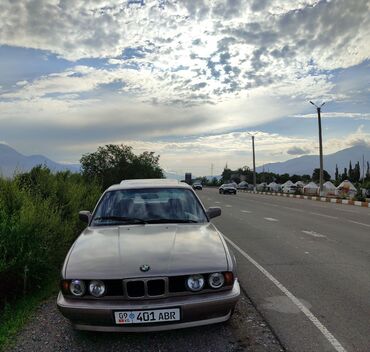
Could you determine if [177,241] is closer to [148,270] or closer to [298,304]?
[148,270]

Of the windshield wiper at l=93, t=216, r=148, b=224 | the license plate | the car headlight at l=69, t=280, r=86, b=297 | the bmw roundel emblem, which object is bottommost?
the license plate

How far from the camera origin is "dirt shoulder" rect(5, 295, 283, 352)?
417 cm

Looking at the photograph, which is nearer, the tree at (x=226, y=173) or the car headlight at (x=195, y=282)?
the car headlight at (x=195, y=282)

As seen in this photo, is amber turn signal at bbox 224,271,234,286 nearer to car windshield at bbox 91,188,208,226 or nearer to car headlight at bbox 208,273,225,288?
car headlight at bbox 208,273,225,288

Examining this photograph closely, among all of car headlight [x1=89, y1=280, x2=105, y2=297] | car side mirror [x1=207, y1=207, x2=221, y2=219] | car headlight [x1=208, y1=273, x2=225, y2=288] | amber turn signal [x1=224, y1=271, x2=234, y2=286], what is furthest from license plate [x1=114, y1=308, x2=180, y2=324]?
car side mirror [x1=207, y1=207, x2=221, y2=219]

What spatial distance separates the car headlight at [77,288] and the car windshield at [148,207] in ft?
4.79

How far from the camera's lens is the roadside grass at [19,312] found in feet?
14.7

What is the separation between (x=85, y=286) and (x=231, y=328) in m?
1.61

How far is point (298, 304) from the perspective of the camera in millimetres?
5512

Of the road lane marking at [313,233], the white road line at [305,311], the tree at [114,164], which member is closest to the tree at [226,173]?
the tree at [114,164]

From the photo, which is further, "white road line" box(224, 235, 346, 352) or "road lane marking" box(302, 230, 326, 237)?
"road lane marking" box(302, 230, 326, 237)

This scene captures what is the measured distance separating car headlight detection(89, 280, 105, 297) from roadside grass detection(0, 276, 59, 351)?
1.05 metres

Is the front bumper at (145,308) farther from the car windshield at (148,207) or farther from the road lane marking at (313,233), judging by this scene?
the road lane marking at (313,233)

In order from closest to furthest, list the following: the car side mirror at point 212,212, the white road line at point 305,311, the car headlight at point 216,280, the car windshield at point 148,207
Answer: the car headlight at point 216,280, the white road line at point 305,311, the car windshield at point 148,207, the car side mirror at point 212,212
